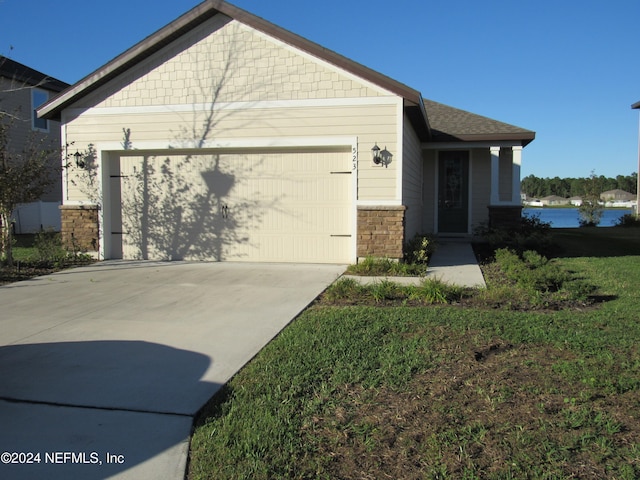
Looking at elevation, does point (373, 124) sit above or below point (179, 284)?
above

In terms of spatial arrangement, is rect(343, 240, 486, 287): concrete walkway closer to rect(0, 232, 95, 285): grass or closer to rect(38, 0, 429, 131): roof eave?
rect(38, 0, 429, 131): roof eave

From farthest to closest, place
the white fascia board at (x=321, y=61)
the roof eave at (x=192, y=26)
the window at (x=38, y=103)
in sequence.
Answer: the window at (x=38, y=103) → the white fascia board at (x=321, y=61) → the roof eave at (x=192, y=26)

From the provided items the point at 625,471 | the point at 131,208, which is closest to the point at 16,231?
the point at 131,208

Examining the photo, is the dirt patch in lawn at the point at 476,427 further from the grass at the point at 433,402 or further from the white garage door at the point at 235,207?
the white garage door at the point at 235,207

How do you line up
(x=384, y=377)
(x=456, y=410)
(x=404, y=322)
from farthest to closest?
1. (x=404, y=322)
2. (x=384, y=377)
3. (x=456, y=410)

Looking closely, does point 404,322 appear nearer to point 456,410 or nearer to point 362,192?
point 456,410

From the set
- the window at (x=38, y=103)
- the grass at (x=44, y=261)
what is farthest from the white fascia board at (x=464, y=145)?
the window at (x=38, y=103)

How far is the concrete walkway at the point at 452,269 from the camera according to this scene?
29.0ft

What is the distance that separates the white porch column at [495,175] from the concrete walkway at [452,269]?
1709 millimetres

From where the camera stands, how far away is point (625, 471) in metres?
3.01

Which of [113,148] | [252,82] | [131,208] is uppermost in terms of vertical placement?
[252,82]

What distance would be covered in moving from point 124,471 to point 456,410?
2.27m

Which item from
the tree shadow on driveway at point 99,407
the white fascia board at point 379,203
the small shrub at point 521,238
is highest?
the white fascia board at point 379,203

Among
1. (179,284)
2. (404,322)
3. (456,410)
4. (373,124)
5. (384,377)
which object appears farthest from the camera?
(373,124)
